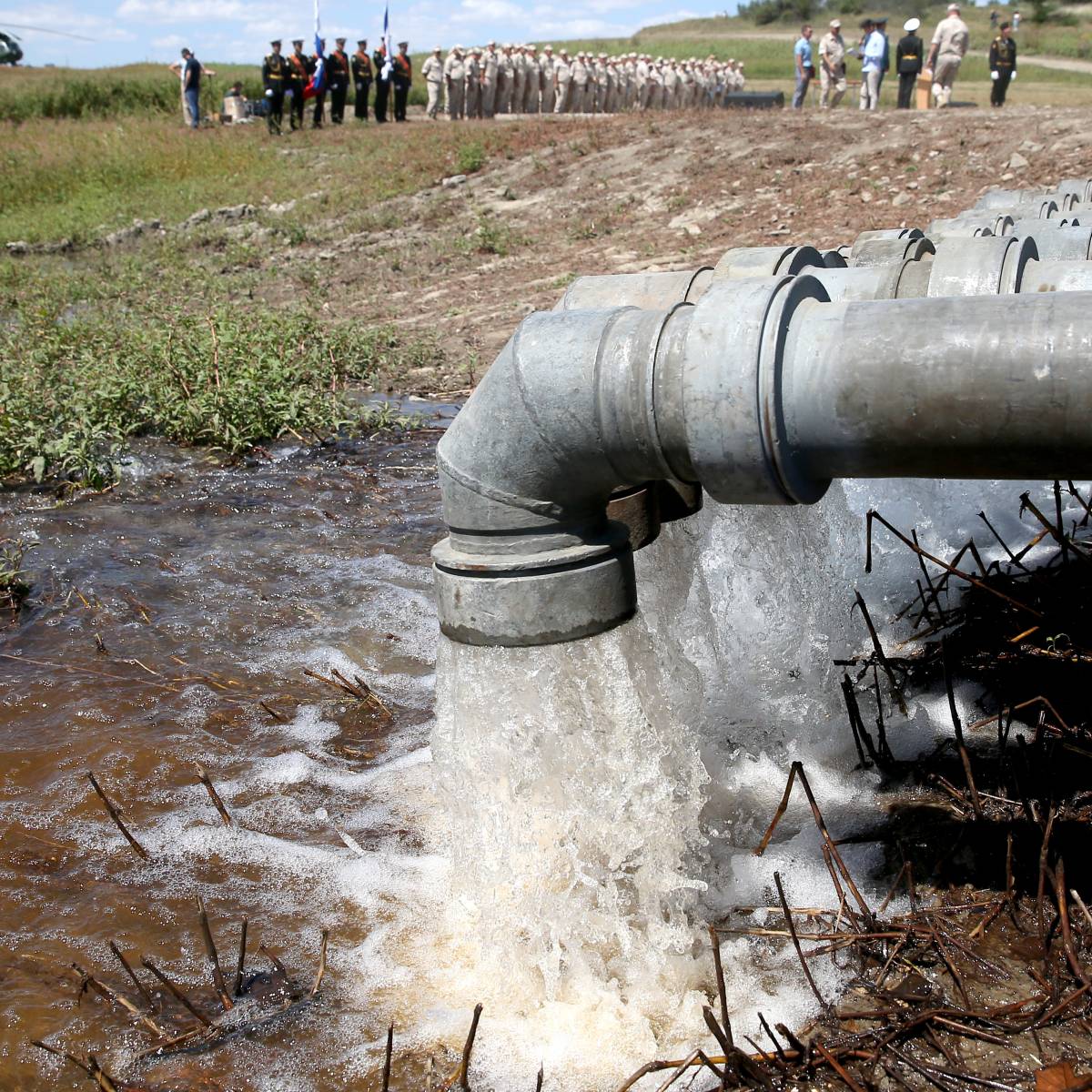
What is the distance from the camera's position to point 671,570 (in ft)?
11.1

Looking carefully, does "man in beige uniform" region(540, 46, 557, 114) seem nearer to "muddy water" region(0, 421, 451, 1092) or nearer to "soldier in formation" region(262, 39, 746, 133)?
"soldier in formation" region(262, 39, 746, 133)

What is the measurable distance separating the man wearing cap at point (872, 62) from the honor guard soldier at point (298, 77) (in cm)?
1103

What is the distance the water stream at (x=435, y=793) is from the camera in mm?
2643

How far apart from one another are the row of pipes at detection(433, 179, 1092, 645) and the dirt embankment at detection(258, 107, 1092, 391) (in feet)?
22.3

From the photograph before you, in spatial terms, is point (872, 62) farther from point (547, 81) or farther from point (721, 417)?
→ point (721, 417)

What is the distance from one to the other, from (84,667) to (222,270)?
11163mm

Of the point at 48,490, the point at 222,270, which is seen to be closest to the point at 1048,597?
the point at 48,490

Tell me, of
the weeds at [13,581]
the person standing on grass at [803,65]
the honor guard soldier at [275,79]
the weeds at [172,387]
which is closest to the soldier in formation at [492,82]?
the honor guard soldier at [275,79]

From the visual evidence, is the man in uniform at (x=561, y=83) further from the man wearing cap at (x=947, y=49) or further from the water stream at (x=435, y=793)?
the water stream at (x=435, y=793)

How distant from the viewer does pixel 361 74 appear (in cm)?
2569

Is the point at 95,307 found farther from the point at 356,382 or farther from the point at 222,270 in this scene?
the point at 356,382

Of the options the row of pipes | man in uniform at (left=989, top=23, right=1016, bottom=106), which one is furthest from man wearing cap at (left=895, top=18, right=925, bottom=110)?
the row of pipes

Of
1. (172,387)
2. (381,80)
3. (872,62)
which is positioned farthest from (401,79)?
(172,387)

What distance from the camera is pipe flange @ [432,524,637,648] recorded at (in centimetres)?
246
